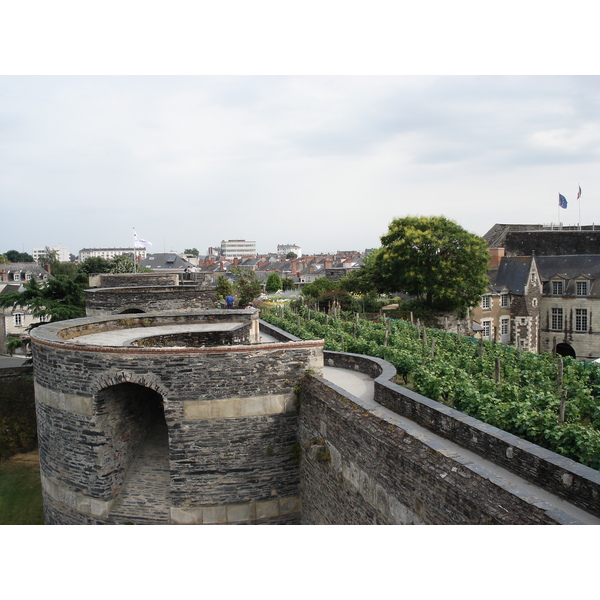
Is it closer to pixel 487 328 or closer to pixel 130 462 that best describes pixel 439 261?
pixel 487 328

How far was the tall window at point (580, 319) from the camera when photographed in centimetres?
4038

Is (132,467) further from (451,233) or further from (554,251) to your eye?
(554,251)

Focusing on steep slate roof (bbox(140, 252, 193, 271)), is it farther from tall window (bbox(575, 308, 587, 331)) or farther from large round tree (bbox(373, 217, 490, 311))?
tall window (bbox(575, 308, 587, 331))

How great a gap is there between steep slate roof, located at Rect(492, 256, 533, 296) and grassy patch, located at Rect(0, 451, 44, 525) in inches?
1307

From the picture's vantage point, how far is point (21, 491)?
60.6 ft

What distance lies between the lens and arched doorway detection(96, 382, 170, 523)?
11.3 m

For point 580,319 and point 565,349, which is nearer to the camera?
point 580,319

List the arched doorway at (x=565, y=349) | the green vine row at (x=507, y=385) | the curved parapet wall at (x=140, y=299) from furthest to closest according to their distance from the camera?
the arched doorway at (x=565, y=349) < the curved parapet wall at (x=140, y=299) < the green vine row at (x=507, y=385)

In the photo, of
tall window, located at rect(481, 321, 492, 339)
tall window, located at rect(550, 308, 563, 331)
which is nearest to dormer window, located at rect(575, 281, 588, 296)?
tall window, located at rect(550, 308, 563, 331)

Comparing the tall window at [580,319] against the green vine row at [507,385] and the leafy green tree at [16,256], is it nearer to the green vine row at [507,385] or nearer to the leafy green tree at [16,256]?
the green vine row at [507,385]

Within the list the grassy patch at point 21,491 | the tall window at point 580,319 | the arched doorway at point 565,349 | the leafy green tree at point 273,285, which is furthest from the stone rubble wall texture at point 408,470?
the leafy green tree at point 273,285

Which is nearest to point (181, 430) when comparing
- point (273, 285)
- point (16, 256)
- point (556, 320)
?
point (556, 320)

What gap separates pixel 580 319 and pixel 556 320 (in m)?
1.79

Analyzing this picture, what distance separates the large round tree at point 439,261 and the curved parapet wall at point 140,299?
17.0m
